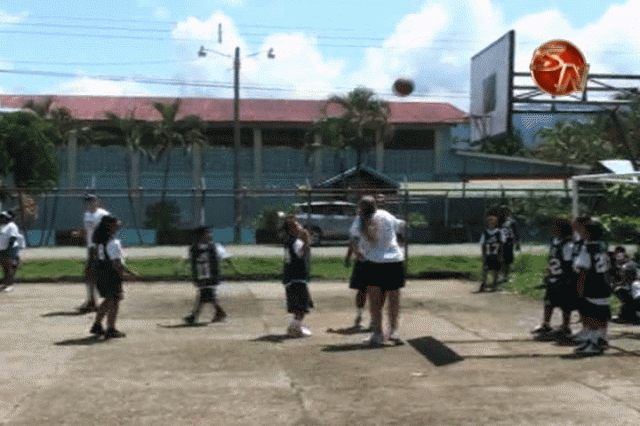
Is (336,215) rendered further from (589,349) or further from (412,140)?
(589,349)

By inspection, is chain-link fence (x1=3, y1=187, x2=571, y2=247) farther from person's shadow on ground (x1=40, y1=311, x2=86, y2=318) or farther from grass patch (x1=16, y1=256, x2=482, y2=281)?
person's shadow on ground (x1=40, y1=311, x2=86, y2=318)

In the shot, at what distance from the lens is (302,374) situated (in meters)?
8.66

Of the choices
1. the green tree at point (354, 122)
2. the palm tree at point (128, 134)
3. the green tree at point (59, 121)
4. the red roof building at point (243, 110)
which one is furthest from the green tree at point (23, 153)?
the green tree at point (354, 122)

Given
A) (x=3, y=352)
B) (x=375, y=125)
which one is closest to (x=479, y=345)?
(x=3, y=352)

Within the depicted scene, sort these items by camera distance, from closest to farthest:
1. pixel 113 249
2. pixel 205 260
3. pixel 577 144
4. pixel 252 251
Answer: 1. pixel 113 249
2. pixel 205 260
3. pixel 252 251
4. pixel 577 144

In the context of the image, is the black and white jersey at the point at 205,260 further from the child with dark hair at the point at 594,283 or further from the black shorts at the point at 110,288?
the child with dark hair at the point at 594,283

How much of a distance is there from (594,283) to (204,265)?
17.1 ft

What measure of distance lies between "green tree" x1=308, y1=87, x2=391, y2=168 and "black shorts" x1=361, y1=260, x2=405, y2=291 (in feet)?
123

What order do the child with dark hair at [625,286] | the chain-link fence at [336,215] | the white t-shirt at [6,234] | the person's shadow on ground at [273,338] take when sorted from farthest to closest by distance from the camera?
the chain-link fence at [336,215], the white t-shirt at [6,234], the child with dark hair at [625,286], the person's shadow on ground at [273,338]

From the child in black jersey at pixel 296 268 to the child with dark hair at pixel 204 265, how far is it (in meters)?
1.31

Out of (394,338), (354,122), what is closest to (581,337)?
(394,338)

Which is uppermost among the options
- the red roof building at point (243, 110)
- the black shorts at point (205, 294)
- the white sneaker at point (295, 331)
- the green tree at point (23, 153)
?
the red roof building at point (243, 110)

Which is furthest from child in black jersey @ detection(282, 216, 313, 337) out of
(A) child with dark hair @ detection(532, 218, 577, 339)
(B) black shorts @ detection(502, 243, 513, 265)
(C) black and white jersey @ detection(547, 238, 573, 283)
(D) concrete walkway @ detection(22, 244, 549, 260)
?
(D) concrete walkway @ detection(22, 244, 549, 260)

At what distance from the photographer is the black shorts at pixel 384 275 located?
1044 cm
